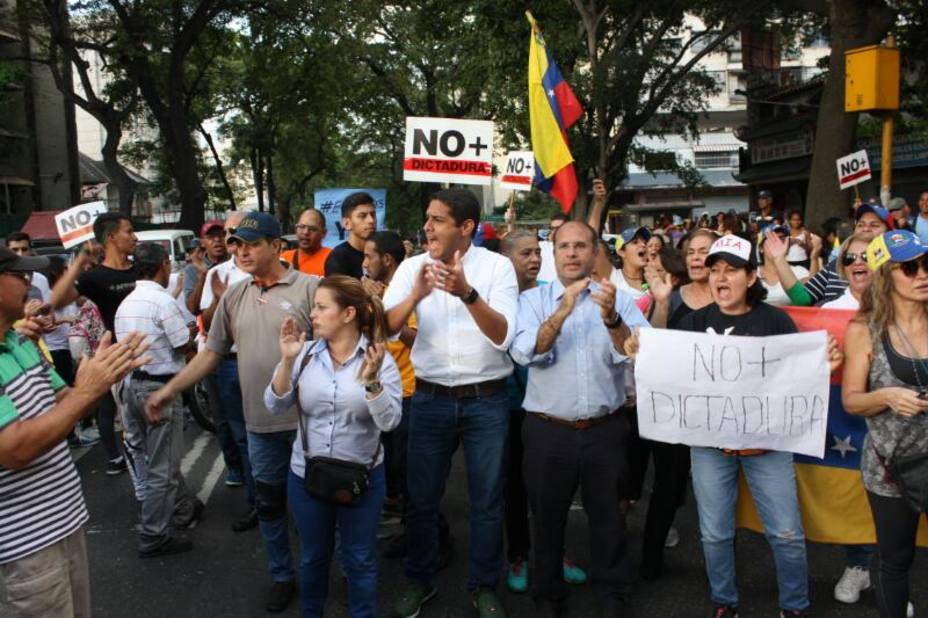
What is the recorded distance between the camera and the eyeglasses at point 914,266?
Result: 3.25m

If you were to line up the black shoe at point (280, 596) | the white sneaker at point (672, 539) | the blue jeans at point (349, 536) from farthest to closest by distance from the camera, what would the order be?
1. the white sneaker at point (672, 539)
2. the black shoe at point (280, 596)
3. the blue jeans at point (349, 536)

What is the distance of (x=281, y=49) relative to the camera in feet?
82.7

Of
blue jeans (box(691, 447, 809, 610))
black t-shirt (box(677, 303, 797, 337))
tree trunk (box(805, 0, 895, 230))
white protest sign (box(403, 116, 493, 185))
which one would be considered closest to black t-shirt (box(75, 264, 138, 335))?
white protest sign (box(403, 116, 493, 185))

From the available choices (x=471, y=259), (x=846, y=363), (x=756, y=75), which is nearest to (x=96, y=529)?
(x=471, y=259)

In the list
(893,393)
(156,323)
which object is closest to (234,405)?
(156,323)

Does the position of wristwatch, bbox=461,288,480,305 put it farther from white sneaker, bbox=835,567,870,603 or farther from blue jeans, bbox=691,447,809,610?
white sneaker, bbox=835,567,870,603

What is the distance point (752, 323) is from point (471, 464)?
153 centimetres

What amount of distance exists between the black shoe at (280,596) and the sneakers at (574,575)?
1.51 metres

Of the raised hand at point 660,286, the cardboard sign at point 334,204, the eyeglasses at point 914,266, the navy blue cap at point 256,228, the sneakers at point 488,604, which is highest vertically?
the cardboard sign at point 334,204

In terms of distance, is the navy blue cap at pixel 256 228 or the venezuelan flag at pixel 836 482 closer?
the venezuelan flag at pixel 836 482

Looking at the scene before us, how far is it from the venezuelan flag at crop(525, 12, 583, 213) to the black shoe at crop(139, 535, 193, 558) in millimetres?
3925

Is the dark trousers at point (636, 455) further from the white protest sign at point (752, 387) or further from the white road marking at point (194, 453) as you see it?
the white road marking at point (194, 453)

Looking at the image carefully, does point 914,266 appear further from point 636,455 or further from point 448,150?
point 448,150

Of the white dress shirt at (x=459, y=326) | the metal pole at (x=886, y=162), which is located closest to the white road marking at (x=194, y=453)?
the white dress shirt at (x=459, y=326)
